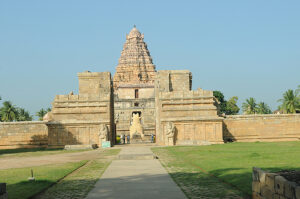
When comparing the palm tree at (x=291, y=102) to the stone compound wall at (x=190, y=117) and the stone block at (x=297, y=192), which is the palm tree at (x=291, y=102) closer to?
the stone compound wall at (x=190, y=117)

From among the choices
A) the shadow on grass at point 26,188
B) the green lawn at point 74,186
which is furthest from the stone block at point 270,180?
the shadow on grass at point 26,188

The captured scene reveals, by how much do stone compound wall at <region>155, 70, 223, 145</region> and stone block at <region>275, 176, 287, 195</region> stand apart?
21919 millimetres

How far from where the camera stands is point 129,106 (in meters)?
77.0

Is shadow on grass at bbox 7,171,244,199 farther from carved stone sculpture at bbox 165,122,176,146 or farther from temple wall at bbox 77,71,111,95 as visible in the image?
temple wall at bbox 77,71,111,95

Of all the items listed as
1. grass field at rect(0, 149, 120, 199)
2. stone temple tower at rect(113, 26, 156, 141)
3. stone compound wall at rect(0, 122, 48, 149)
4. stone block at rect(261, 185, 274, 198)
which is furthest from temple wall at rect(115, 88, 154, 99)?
stone block at rect(261, 185, 274, 198)

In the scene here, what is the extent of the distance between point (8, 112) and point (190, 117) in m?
50.7

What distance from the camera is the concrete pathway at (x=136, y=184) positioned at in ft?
31.0

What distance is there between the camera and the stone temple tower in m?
74.1

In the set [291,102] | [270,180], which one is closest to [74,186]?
[270,180]

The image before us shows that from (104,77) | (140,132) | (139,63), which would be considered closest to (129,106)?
(139,63)

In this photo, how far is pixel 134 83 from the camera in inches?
3467

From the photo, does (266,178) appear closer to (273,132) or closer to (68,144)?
(68,144)

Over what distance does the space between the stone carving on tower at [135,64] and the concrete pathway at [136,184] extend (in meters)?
73.6

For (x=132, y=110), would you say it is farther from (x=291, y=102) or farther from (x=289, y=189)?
(x=289, y=189)
